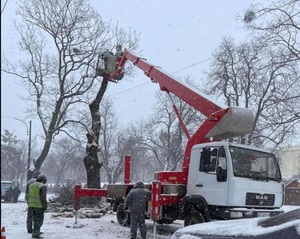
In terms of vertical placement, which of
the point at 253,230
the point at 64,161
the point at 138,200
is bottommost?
the point at 138,200

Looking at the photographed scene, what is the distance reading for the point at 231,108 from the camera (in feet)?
33.9

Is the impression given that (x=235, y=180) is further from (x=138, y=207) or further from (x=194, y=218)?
(x=138, y=207)

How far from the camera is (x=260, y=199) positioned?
1015 centimetres

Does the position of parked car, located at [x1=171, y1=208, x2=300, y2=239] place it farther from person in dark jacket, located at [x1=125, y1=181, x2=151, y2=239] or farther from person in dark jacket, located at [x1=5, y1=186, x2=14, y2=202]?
person in dark jacket, located at [x1=5, y1=186, x2=14, y2=202]

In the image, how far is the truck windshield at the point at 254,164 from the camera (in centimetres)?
999

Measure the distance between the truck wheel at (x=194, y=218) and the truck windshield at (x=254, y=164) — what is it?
4.70 feet

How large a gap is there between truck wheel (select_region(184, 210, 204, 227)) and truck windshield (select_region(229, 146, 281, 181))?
1432mm

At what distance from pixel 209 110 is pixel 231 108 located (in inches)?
39.6

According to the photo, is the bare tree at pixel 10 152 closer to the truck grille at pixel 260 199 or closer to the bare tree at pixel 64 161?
the truck grille at pixel 260 199

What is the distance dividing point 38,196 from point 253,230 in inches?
271

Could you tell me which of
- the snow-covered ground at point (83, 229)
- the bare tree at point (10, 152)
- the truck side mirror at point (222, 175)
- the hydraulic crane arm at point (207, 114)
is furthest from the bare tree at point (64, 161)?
the truck side mirror at point (222, 175)

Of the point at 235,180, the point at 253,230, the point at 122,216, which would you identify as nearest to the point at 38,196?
the point at 122,216

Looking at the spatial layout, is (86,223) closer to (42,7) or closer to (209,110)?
(209,110)

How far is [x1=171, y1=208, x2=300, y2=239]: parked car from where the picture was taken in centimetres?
425
